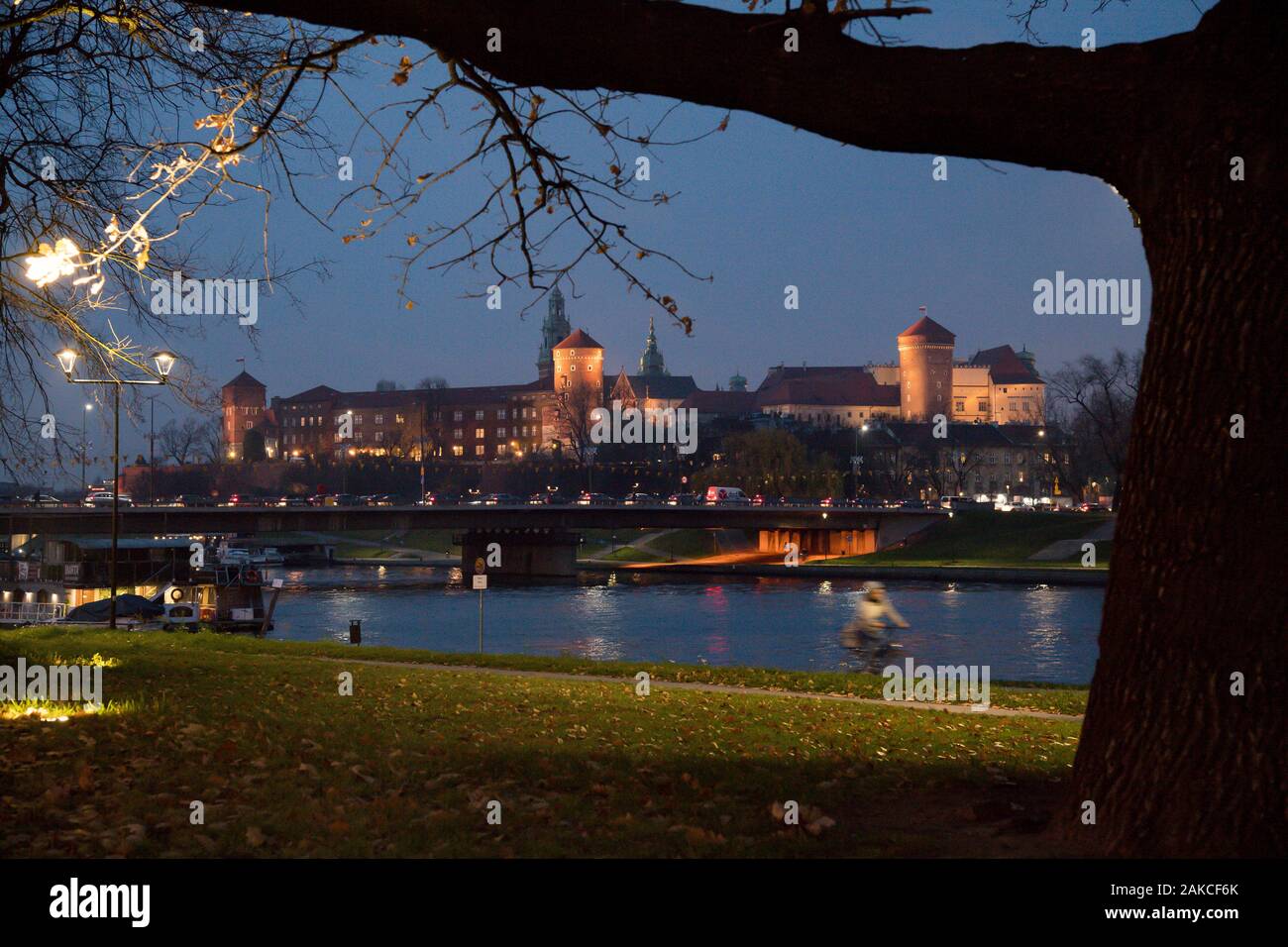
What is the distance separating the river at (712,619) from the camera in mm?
35844

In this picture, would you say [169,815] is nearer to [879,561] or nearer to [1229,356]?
[1229,356]

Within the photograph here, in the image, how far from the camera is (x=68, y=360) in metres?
11.8

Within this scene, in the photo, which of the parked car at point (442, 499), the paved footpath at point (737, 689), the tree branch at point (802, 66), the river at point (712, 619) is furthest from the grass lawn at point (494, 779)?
the parked car at point (442, 499)

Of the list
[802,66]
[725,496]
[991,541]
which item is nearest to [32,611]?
[802,66]

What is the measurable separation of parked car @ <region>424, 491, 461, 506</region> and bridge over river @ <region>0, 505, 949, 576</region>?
1323cm

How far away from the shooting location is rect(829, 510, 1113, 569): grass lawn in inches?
2975

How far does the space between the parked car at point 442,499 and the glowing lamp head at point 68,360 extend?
77337 mm

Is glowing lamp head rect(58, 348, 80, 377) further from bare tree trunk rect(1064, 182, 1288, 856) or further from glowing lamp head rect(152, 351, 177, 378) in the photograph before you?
bare tree trunk rect(1064, 182, 1288, 856)

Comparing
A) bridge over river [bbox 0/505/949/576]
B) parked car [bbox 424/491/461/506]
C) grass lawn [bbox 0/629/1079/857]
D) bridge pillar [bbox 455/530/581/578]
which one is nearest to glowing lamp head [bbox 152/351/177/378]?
grass lawn [bbox 0/629/1079/857]

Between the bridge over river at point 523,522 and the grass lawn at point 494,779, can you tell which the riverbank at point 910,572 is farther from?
the grass lawn at point 494,779

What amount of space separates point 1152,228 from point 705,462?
13132cm

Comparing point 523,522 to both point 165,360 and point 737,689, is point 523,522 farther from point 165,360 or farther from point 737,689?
point 165,360

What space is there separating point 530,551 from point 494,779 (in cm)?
7069
